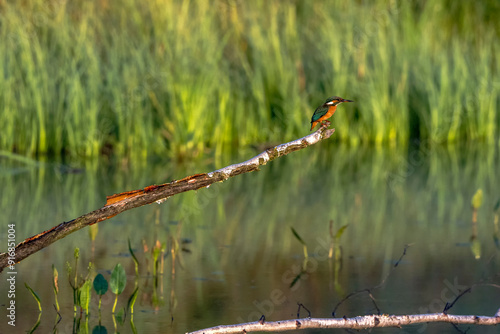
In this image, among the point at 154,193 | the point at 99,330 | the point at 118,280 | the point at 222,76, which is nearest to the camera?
the point at 154,193

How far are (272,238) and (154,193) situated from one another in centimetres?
232

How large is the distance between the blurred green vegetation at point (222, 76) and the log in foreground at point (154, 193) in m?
5.88

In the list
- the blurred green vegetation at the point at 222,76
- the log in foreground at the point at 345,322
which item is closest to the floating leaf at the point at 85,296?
the log in foreground at the point at 345,322

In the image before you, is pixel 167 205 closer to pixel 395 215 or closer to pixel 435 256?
pixel 395 215

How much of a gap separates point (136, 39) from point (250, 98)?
1.48 metres

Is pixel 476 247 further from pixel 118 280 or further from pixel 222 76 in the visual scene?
pixel 222 76

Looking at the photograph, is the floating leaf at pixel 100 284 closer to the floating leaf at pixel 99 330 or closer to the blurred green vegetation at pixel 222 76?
the floating leaf at pixel 99 330

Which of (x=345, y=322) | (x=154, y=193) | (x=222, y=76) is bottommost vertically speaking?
(x=345, y=322)

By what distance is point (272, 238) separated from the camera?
6.39 meters

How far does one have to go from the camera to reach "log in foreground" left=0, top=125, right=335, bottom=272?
410 centimetres

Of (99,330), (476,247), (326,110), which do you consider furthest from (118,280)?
(476,247)

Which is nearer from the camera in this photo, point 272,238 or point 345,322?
point 345,322

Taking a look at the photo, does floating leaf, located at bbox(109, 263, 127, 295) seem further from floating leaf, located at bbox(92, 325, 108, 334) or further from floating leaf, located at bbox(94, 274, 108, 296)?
floating leaf, located at bbox(92, 325, 108, 334)

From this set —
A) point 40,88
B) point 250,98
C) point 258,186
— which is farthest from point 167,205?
point 250,98
